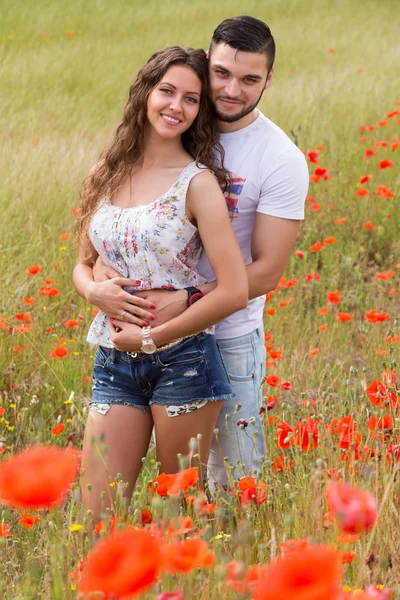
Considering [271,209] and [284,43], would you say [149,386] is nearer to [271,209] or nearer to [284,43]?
[271,209]

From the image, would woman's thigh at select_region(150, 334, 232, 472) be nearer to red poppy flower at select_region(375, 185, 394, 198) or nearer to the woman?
the woman

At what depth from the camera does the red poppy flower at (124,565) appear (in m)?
0.93

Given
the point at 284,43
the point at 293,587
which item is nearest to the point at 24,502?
the point at 293,587

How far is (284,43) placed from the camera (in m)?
12.5

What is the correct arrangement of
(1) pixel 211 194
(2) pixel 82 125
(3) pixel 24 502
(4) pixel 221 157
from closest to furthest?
(3) pixel 24 502, (1) pixel 211 194, (4) pixel 221 157, (2) pixel 82 125

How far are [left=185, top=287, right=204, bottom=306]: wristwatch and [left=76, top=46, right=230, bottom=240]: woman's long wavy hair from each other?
1.12 feet

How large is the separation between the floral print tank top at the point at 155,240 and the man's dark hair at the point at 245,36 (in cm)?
38

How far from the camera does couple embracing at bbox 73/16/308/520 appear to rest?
2.37m

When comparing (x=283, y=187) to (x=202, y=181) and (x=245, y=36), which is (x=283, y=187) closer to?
(x=202, y=181)

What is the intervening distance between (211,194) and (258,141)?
1.03 ft

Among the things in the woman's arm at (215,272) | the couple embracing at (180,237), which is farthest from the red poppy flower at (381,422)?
the woman's arm at (215,272)

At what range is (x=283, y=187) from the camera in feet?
8.09

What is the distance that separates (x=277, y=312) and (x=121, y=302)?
193cm

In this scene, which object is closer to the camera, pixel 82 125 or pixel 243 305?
pixel 243 305
